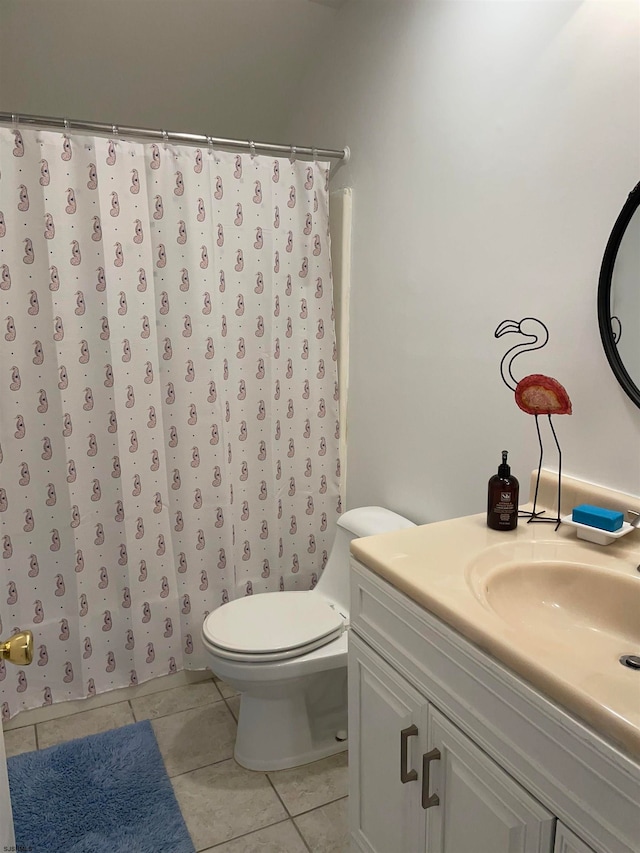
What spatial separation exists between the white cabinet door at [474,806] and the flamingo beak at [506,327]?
36.4 inches

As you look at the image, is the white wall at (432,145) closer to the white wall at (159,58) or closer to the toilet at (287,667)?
the white wall at (159,58)

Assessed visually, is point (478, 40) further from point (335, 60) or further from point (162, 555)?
point (162, 555)

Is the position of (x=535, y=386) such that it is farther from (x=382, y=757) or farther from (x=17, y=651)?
(x=17, y=651)

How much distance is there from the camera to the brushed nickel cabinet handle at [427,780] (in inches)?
42.0

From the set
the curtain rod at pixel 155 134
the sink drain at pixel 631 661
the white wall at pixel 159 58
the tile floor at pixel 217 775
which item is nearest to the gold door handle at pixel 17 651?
the sink drain at pixel 631 661

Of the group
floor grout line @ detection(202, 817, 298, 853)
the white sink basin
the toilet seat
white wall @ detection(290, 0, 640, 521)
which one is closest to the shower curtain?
white wall @ detection(290, 0, 640, 521)

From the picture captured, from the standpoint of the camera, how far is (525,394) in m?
1.36

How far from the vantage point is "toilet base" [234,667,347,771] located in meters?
1.88

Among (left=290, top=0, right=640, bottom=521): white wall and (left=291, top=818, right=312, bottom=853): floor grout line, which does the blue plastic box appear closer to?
(left=290, top=0, right=640, bottom=521): white wall

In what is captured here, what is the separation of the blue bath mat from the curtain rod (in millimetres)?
1928

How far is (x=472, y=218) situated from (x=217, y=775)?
1.78m

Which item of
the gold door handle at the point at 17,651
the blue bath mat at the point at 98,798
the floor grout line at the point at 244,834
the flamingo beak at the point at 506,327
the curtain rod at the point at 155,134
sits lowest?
the floor grout line at the point at 244,834

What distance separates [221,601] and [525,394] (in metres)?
1.47

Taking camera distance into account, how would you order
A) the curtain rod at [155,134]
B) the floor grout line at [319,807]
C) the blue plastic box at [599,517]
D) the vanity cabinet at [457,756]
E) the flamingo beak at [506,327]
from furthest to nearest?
the curtain rod at [155,134], the floor grout line at [319,807], the flamingo beak at [506,327], the blue plastic box at [599,517], the vanity cabinet at [457,756]
